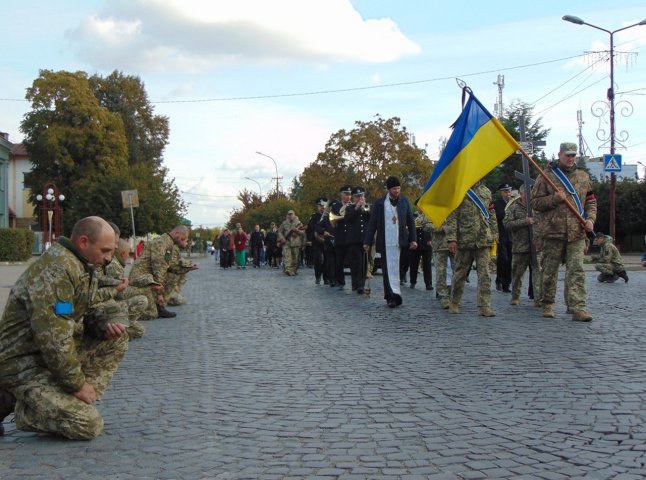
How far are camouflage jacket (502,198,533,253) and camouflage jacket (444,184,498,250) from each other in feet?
3.81

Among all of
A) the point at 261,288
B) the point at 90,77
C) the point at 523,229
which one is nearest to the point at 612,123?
the point at 261,288

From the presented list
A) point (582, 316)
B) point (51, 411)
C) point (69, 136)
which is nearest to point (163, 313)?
point (582, 316)

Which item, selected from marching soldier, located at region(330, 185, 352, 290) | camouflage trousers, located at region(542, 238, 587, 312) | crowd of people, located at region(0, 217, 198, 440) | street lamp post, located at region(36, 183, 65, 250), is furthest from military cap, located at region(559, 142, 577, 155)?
street lamp post, located at region(36, 183, 65, 250)

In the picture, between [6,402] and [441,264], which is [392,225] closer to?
[441,264]

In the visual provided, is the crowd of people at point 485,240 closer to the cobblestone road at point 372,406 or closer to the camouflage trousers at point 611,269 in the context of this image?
the camouflage trousers at point 611,269

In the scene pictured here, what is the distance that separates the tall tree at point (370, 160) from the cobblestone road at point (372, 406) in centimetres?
3868

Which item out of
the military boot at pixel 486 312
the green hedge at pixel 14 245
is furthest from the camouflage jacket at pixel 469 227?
the green hedge at pixel 14 245

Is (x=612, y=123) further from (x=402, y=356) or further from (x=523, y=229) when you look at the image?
(x=402, y=356)

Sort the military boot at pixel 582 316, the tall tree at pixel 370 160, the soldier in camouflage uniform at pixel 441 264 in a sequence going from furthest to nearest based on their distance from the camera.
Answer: the tall tree at pixel 370 160
the soldier in camouflage uniform at pixel 441 264
the military boot at pixel 582 316

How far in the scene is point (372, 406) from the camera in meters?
5.93

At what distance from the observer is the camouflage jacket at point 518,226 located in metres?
13.0

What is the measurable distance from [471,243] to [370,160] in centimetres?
3838

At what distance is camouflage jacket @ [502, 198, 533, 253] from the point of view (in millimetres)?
13047

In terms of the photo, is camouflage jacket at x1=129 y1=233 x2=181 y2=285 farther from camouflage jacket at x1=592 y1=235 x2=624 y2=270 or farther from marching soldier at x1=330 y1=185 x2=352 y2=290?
camouflage jacket at x1=592 y1=235 x2=624 y2=270
